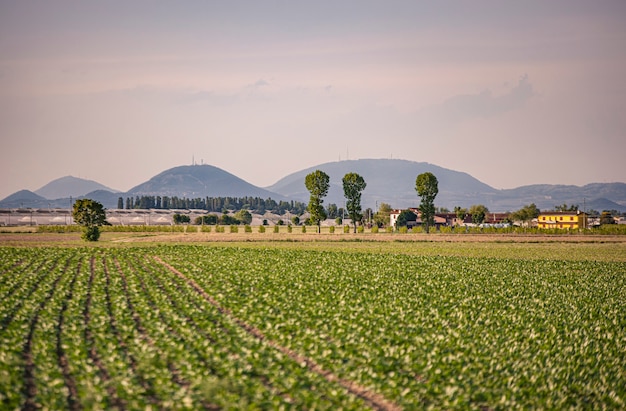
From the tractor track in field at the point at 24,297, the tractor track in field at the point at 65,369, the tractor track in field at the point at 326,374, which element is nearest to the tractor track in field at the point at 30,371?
the tractor track in field at the point at 65,369

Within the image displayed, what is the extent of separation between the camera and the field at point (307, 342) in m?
15.5

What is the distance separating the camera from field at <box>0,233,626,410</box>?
15.5 metres

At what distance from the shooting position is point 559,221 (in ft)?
600

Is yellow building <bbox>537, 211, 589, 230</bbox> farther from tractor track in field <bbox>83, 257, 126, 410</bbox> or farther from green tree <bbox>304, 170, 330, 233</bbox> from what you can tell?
tractor track in field <bbox>83, 257, 126, 410</bbox>

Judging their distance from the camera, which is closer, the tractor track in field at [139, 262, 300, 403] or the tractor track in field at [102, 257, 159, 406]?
the tractor track in field at [102, 257, 159, 406]

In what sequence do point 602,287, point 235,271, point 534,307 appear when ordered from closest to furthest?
point 534,307
point 602,287
point 235,271

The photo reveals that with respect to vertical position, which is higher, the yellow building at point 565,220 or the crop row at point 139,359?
the yellow building at point 565,220

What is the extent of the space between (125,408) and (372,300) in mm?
16438

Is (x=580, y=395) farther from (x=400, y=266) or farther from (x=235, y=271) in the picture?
(x=400, y=266)

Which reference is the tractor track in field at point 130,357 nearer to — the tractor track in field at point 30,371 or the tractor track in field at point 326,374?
the tractor track in field at point 30,371

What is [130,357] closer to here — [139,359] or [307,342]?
[139,359]

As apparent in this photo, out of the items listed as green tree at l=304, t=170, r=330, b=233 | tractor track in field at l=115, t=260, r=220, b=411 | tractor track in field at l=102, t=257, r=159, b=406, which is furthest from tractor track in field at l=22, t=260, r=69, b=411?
green tree at l=304, t=170, r=330, b=233

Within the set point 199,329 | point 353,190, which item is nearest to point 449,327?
point 199,329

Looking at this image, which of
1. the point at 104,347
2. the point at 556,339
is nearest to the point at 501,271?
the point at 556,339
